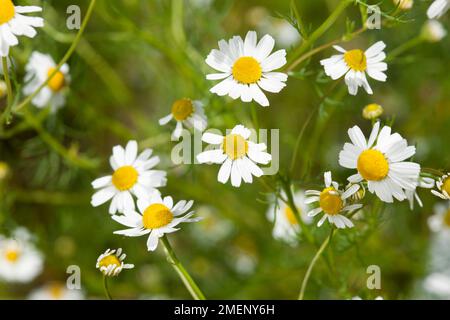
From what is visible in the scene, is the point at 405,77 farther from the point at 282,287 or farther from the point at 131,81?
the point at 131,81

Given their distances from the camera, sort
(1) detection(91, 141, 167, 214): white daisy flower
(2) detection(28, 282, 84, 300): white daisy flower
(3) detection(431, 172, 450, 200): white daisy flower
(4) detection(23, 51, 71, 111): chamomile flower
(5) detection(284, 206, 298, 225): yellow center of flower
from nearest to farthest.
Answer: (3) detection(431, 172, 450, 200): white daisy flower → (1) detection(91, 141, 167, 214): white daisy flower → (4) detection(23, 51, 71, 111): chamomile flower → (5) detection(284, 206, 298, 225): yellow center of flower → (2) detection(28, 282, 84, 300): white daisy flower

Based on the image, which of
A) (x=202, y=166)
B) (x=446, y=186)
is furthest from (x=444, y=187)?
(x=202, y=166)

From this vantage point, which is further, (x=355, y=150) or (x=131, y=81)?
(x=131, y=81)

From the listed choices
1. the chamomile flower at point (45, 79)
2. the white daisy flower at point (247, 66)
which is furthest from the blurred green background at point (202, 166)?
the white daisy flower at point (247, 66)

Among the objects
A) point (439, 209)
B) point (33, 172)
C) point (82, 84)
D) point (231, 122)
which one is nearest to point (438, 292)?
point (439, 209)

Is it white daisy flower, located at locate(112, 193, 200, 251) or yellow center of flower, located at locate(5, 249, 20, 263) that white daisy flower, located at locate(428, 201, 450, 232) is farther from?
yellow center of flower, located at locate(5, 249, 20, 263)

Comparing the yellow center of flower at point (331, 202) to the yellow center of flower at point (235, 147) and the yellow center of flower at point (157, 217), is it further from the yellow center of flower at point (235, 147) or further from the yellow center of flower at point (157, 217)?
the yellow center of flower at point (157, 217)

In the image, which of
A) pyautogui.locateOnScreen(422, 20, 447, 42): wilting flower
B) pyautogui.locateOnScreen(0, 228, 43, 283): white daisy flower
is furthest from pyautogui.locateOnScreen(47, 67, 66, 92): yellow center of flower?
pyautogui.locateOnScreen(422, 20, 447, 42): wilting flower
